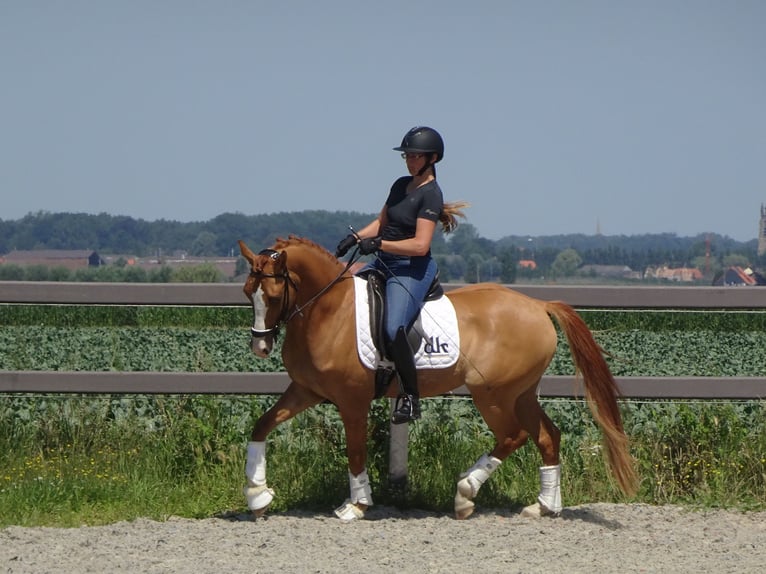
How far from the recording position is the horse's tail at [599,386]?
747cm

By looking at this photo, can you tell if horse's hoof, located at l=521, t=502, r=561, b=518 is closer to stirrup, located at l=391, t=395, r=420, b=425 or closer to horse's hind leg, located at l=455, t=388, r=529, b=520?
horse's hind leg, located at l=455, t=388, r=529, b=520

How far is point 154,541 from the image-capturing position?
21.5 ft

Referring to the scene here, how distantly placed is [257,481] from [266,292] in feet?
3.90

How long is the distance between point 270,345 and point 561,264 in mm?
126447

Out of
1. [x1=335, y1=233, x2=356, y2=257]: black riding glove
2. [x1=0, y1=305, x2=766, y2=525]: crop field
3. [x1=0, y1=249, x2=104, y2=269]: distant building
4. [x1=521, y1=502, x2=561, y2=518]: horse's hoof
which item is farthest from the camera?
[x1=0, y1=249, x2=104, y2=269]: distant building

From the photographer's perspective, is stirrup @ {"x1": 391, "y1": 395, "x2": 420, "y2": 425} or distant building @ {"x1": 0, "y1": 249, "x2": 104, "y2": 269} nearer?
stirrup @ {"x1": 391, "y1": 395, "x2": 420, "y2": 425}

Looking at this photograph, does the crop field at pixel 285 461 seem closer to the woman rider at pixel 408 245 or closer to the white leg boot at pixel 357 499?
the white leg boot at pixel 357 499

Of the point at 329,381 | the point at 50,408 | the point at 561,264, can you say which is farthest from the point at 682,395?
the point at 561,264

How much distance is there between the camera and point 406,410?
7137 mm

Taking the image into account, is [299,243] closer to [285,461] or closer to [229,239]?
[285,461]

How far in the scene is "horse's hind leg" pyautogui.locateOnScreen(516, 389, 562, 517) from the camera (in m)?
7.43

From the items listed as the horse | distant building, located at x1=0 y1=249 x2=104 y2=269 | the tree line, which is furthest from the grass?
the tree line

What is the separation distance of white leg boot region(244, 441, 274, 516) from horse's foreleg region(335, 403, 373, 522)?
45cm

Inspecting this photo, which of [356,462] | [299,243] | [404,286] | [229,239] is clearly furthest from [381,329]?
[229,239]
